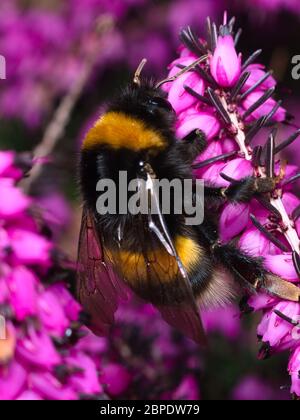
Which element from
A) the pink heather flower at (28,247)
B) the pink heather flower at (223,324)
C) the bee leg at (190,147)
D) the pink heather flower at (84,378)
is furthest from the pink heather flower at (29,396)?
the pink heather flower at (223,324)

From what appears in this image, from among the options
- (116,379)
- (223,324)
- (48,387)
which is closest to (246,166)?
(48,387)

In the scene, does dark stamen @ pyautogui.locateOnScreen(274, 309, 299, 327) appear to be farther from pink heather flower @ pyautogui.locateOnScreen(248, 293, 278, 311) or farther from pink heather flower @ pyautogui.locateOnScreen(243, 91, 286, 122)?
pink heather flower @ pyautogui.locateOnScreen(243, 91, 286, 122)

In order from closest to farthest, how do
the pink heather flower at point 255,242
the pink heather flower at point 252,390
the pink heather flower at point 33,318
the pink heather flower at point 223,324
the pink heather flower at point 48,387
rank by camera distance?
the pink heather flower at point 255,242 < the pink heather flower at point 33,318 < the pink heather flower at point 48,387 < the pink heather flower at point 252,390 < the pink heather flower at point 223,324

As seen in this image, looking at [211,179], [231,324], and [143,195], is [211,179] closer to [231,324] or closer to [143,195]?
[143,195]

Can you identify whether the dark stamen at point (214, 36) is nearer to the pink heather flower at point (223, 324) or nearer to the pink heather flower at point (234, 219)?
the pink heather flower at point (234, 219)

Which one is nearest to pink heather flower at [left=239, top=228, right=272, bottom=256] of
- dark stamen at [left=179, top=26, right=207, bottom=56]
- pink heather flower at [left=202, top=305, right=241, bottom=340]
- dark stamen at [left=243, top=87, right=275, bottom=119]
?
dark stamen at [left=243, top=87, right=275, bottom=119]

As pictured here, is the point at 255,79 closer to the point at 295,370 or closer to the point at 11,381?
the point at 295,370

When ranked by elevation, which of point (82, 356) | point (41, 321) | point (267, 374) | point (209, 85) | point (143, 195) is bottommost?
point (267, 374)
